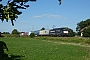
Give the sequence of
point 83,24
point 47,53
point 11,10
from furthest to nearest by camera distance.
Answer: point 83,24 → point 47,53 → point 11,10

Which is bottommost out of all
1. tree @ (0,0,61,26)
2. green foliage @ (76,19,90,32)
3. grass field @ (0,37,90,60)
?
grass field @ (0,37,90,60)

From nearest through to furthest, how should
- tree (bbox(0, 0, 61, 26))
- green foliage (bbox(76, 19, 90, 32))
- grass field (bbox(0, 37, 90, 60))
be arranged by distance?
1. tree (bbox(0, 0, 61, 26))
2. grass field (bbox(0, 37, 90, 60))
3. green foliage (bbox(76, 19, 90, 32))

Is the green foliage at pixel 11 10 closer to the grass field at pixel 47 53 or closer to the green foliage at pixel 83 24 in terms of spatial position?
the grass field at pixel 47 53

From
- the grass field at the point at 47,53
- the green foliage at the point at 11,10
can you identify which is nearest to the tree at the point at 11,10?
the green foliage at the point at 11,10

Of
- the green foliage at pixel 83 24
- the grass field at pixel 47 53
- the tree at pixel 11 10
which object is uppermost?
the green foliage at pixel 83 24

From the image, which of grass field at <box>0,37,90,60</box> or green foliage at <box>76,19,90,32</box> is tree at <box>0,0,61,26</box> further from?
green foliage at <box>76,19,90,32</box>

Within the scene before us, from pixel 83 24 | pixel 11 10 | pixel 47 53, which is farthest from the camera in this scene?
pixel 83 24

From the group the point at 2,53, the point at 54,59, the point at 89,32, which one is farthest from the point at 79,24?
the point at 2,53

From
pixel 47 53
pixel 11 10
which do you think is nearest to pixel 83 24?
pixel 47 53

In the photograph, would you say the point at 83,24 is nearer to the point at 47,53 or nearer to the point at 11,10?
the point at 47,53

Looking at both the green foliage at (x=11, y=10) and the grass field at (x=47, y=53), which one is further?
the grass field at (x=47, y=53)

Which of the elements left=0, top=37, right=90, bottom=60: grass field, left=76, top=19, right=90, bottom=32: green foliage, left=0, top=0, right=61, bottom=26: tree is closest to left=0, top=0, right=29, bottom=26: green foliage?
left=0, top=0, right=61, bottom=26: tree

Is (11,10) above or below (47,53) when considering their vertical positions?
above

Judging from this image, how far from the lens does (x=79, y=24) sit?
14950 centimetres
